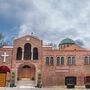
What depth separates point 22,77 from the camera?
57875mm

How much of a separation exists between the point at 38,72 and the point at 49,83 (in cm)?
308

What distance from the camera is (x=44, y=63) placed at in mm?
57312

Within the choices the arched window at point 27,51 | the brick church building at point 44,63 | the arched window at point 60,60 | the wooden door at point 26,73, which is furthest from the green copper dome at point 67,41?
the wooden door at point 26,73

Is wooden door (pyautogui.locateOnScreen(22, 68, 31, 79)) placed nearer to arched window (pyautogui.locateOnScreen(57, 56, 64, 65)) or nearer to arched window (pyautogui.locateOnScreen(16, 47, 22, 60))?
arched window (pyautogui.locateOnScreen(16, 47, 22, 60))

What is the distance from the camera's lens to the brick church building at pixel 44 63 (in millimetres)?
56531

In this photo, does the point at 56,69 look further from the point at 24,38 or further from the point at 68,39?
the point at 68,39

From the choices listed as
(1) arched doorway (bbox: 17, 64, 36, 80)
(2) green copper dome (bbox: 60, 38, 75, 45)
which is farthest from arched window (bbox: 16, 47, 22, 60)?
(2) green copper dome (bbox: 60, 38, 75, 45)

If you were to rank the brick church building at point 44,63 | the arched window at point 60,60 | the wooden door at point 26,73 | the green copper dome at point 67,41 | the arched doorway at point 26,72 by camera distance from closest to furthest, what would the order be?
the brick church building at point 44,63
the arched window at point 60,60
the arched doorway at point 26,72
the wooden door at point 26,73
the green copper dome at point 67,41

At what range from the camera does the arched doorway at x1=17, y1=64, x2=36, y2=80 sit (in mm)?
57844

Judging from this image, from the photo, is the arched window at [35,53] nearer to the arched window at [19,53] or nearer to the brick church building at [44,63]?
the brick church building at [44,63]

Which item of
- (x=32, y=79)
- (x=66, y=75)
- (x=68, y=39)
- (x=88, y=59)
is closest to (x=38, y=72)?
(x=32, y=79)

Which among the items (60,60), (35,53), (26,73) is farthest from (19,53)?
(60,60)

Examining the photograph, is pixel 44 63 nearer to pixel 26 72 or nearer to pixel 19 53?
pixel 26 72

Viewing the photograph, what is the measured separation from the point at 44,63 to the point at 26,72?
167 inches
